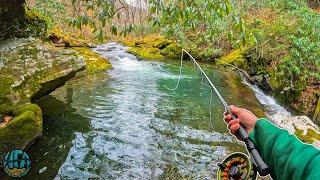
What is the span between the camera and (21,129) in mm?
5125

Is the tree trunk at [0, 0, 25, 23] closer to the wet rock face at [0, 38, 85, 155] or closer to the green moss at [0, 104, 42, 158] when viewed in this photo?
the wet rock face at [0, 38, 85, 155]

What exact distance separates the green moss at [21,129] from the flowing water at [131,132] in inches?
10.2

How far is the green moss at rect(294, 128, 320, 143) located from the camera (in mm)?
6651

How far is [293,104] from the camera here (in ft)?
36.8

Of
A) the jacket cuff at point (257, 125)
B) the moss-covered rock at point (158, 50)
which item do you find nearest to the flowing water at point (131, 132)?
the jacket cuff at point (257, 125)

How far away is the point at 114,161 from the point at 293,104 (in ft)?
24.5

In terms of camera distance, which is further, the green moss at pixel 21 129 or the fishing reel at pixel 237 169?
the green moss at pixel 21 129

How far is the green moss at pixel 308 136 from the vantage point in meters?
6.65

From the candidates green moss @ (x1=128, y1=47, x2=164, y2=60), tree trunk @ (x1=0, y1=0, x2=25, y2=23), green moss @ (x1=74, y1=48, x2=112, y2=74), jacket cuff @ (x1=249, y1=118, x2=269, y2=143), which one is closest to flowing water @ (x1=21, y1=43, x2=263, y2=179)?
green moss @ (x1=74, y1=48, x2=112, y2=74)

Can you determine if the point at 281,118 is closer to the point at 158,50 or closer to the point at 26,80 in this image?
the point at 26,80

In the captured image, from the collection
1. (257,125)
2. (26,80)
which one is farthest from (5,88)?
(257,125)

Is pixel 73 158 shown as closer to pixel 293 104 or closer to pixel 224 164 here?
pixel 224 164

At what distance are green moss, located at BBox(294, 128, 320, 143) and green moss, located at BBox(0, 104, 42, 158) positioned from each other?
14.8ft

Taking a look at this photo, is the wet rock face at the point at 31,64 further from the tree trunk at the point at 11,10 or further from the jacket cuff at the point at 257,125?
the jacket cuff at the point at 257,125
